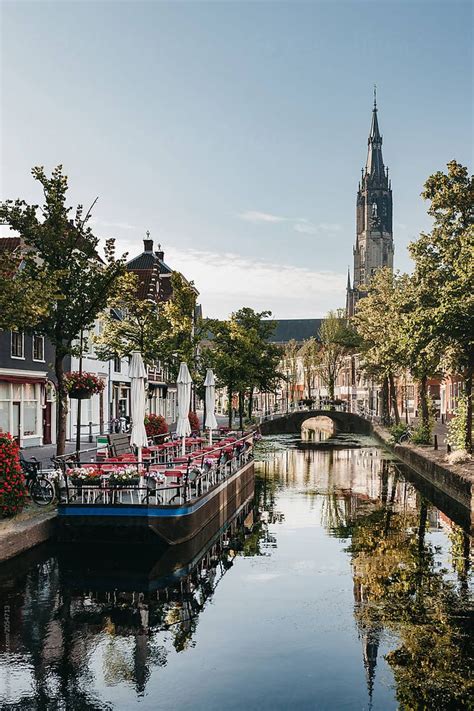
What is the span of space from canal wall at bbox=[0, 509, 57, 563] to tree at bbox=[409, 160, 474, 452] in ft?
51.4

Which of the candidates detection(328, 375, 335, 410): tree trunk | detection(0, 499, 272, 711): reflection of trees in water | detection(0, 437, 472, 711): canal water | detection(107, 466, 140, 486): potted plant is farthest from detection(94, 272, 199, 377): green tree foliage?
detection(328, 375, 335, 410): tree trunk

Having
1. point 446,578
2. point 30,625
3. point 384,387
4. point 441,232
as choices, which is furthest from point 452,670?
point 384,387

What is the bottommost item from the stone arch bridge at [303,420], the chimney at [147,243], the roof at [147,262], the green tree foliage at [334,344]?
the stone arch bridge at [303,420]

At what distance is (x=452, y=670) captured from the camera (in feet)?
35.1

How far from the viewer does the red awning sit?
108ft

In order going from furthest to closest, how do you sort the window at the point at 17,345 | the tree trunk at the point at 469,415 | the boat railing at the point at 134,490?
the window at the point at 17,345
the tree trunk at the point at 469,415
the boat railing at the point at 134,490

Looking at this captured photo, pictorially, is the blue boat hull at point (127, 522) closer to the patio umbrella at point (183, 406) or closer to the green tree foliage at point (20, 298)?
the green tree foliage at point (20, 298)

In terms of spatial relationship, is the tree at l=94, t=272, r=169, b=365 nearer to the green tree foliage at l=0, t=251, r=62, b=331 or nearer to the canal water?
the canal water

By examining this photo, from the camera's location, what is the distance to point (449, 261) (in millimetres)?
30984

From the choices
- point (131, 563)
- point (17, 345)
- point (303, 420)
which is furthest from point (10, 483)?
point (303, 420)

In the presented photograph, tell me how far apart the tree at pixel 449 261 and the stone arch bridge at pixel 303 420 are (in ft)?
131

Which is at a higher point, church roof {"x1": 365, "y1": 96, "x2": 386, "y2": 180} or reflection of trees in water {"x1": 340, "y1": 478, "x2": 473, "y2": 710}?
church roof {"x1": 365, "y1": 96, "x2": 386, "y2": 180}

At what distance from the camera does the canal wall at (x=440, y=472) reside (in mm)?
24453

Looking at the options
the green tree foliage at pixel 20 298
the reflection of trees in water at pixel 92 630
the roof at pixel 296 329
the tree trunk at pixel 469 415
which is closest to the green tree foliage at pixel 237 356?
the tree trunk at pixel 469 415
